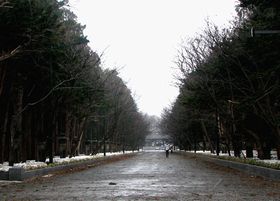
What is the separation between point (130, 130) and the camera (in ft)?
296

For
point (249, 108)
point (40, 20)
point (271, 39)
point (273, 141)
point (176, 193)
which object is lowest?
point (176, 193)

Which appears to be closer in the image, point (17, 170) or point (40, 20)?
point (17, 170)

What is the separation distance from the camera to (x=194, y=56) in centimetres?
3341

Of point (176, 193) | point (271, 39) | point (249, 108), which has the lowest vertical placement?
point (176, 193)

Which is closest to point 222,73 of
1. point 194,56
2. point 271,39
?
point 194,56

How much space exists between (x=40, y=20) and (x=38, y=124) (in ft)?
53.0

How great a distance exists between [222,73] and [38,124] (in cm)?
1522

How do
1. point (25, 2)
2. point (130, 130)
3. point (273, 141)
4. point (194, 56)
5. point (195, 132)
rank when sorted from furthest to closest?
point (130, 130) < point (195, 132) < point (194, 56) < point (273, 141) < point (25, 2)

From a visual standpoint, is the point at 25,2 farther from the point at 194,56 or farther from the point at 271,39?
the point at 194,56

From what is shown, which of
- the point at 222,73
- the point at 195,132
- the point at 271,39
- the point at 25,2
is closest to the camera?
the point at 271,39

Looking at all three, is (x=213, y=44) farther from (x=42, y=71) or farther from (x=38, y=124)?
(x=38, y=124)

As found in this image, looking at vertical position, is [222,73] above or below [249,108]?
above

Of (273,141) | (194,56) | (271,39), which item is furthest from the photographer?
(194,56)

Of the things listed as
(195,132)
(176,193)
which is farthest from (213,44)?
(195,132)
